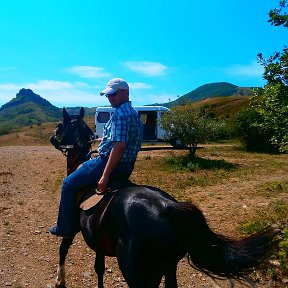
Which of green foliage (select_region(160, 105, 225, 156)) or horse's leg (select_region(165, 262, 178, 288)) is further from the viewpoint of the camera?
green foliage (select_region(160, 105, 225, 156))

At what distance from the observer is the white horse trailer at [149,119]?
26.9m

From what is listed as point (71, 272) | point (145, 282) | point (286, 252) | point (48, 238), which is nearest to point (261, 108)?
point (286, 252)

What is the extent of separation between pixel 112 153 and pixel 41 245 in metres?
4.25

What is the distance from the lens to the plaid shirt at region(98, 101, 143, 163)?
4.12 m

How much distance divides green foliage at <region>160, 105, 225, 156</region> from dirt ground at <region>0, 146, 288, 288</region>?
21.4 feet

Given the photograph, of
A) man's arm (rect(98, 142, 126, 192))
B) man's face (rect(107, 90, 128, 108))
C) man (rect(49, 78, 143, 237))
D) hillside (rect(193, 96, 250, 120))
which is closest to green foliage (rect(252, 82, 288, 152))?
man (rect(49, 78, 143, 237))

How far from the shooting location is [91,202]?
4.35 meters

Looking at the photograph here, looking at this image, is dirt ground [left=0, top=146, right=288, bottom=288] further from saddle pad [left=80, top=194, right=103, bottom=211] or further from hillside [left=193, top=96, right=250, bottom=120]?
hillside [left=193, top=96, right=250, bottom=120]

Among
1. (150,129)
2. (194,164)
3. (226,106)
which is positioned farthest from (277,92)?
(226,106)

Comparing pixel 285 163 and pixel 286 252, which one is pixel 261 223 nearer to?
pixel 286 252

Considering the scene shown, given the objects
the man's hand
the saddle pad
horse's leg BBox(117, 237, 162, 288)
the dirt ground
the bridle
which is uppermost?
the bridle

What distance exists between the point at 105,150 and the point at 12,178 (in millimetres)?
12076

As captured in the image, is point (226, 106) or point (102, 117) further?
point (226, 106)

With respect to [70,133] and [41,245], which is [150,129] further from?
[70,133]
